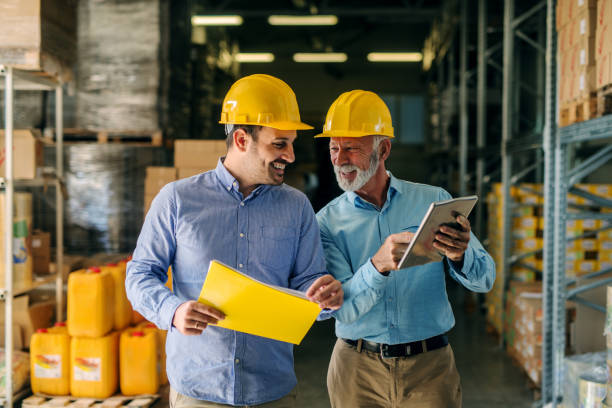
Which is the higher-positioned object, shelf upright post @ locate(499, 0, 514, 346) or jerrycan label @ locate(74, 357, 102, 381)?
shelf upright post @ locate(499, 0, 514, 346)

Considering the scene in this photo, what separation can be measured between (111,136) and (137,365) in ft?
10.7

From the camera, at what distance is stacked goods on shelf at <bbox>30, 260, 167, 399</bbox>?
4.56 metres

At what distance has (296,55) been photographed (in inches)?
678

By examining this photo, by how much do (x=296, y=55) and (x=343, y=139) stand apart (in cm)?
1516

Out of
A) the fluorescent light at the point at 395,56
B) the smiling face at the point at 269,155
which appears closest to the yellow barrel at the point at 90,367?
the smiling face at the point at 269,155

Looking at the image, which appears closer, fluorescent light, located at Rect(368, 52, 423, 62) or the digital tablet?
the digital tablet

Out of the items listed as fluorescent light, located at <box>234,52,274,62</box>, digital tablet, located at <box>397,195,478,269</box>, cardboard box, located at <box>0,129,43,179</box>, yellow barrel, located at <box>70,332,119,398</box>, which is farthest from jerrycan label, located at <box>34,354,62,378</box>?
fluorescent light, located at <box>234,52,274,62</box>

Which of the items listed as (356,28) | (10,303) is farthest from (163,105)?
(356,28)

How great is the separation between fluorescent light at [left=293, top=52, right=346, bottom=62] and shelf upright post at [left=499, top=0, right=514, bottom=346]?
10.2 meters

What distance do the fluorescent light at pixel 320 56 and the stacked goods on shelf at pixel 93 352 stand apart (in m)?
13.3

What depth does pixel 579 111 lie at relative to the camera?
425 centimetres

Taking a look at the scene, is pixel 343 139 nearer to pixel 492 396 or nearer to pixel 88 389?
pixel 88 389

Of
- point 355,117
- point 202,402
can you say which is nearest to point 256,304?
point 202,402

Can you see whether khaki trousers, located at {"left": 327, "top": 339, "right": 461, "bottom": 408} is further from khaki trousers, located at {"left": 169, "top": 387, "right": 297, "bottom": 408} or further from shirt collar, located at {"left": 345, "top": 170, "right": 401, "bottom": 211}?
shirt collar, located at {"left": 345, "top": 170, "right": 401, "bottom": 211}
